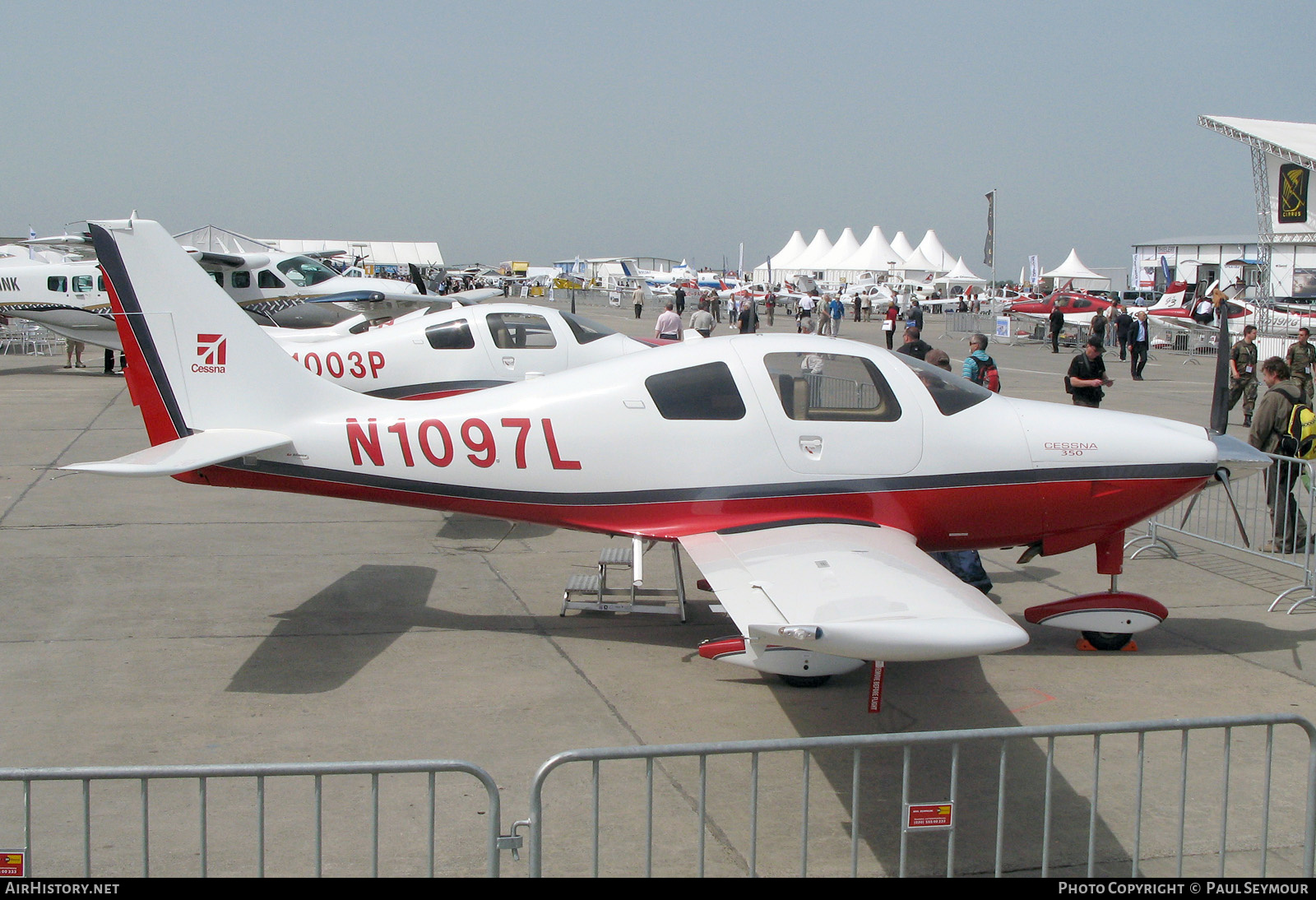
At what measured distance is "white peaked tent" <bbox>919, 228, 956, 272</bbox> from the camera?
91000 mm

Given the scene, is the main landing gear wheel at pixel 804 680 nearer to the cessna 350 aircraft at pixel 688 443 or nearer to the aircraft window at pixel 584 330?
the cessna 350 aircraft at pixel 688 443

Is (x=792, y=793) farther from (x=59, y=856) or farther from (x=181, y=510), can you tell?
(x=181, y=510)

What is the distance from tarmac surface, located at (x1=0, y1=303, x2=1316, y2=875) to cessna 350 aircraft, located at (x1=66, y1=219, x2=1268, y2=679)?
35cm

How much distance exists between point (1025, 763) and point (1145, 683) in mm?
1575

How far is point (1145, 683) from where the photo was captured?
6523mm

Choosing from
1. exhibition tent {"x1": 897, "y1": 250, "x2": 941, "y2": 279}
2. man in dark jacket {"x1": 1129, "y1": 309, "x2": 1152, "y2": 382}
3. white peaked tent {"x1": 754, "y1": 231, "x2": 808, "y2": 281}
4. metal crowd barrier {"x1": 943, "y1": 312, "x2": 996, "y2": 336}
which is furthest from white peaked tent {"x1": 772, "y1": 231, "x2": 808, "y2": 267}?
man in dark jacket {"x1": 1129, "y1": 309, "x2": 1152, "y2": 382}

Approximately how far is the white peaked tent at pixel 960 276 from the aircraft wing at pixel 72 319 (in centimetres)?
6686

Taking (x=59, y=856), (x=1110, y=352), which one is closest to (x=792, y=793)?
(x=59, y=856)

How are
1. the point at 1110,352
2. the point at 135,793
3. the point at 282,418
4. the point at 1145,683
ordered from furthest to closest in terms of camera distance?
1. the point at 1110,352
2. the point at 282,418
3. the point at 1145,683
4. the point at 135,793

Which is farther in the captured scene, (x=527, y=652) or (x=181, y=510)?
(x=181, y=510)

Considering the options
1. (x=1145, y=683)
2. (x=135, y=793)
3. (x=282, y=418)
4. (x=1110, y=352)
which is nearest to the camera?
(x=135, y=793)

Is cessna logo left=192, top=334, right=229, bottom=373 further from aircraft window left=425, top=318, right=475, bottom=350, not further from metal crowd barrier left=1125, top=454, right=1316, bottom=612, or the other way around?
metal crowd barrier left=1125, top=454, right=1316, bottom=612

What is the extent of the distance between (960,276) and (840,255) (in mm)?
10787

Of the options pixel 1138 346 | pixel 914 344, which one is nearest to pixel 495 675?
pixel 914 344
